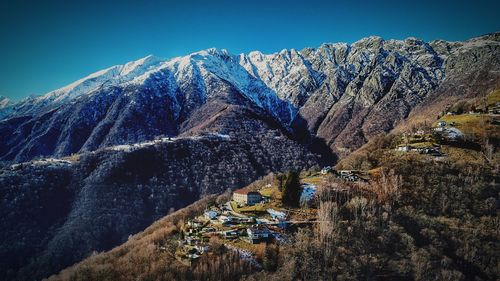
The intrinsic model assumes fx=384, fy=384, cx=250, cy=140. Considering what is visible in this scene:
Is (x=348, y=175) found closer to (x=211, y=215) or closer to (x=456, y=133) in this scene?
(x=211, y=215)

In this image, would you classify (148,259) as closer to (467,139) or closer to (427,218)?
(427,218)

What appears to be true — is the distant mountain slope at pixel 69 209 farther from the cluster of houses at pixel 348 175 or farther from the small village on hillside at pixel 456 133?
the small village on hillside at pixel 456 133

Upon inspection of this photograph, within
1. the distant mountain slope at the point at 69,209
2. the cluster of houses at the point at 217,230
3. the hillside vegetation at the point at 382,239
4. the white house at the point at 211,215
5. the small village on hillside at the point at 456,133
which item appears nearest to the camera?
the hillside vegetation at the point at 382,239

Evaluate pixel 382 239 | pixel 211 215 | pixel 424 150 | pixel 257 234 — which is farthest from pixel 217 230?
pixel 424 150

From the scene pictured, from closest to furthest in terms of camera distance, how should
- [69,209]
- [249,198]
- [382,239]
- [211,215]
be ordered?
[382,239] < [211,215] < [249,198] < [69,209]

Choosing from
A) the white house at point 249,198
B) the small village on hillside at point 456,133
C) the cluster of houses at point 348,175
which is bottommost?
the white house at point 249,198

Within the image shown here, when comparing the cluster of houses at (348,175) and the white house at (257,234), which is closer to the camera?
the white house at (257,234)

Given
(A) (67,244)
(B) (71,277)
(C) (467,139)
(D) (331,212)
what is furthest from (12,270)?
(C) (467,139)

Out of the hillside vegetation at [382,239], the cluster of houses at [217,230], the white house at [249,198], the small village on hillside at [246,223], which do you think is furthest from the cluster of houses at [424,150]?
the cluster of houses at [217,230]
